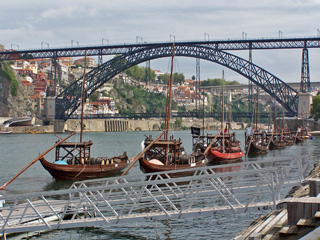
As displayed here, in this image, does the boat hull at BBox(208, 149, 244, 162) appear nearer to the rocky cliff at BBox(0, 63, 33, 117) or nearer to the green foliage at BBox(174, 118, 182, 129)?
the rocky cliff at BBox(0, 63, 33, 117)

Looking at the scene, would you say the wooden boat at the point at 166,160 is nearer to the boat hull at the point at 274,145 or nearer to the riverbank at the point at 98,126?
the boat hull at the point at 274,145

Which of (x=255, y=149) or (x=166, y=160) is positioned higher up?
(x=166, y=160)

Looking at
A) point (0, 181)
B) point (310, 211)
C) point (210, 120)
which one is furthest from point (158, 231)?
point (210, 120)

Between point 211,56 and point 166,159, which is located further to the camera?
point 211,56

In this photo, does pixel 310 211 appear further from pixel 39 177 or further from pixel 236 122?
pixel 236 122

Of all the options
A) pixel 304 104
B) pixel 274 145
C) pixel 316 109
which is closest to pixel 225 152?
pixel 274 145

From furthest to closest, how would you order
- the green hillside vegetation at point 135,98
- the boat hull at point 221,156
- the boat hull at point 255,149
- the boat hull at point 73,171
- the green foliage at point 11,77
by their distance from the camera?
the green hillside vegetation at point 135,98 < the green foliage at point 11,77 < the boat hull at point 255,149 < the boat hull at point 221,156 < the boat hull at point 73,171

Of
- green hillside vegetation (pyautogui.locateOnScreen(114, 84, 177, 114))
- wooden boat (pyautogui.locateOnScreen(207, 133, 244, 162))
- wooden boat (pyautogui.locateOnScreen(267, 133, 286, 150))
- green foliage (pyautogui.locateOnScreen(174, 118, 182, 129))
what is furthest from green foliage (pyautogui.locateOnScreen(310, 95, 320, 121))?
green hillside vegetation (pyautogui.locateOnScreen(114, 84, 177, 114))

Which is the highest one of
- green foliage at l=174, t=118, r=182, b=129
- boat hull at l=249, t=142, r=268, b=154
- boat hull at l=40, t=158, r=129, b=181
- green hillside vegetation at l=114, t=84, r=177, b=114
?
green hillside vegetation at l=114, t=84, r=177, b=114

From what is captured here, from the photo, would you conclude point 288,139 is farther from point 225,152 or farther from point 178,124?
point 178,124

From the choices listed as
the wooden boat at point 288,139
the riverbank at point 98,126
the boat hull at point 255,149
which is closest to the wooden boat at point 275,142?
the wooden boat at point 288,139

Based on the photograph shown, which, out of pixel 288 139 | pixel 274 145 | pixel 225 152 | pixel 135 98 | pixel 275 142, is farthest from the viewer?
pixel 135 98

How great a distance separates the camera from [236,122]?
170m

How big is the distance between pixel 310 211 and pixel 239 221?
694 centimetres
